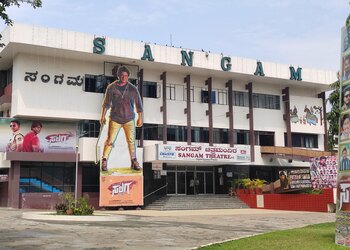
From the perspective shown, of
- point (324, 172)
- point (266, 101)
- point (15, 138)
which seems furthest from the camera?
point (266, 101)

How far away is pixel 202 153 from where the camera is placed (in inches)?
1334

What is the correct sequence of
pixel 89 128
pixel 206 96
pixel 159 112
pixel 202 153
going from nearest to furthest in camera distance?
pixel 89 128 → pixel 202 153 → pixel 159 112 → pixel 206 96

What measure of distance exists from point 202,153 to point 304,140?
12.8m

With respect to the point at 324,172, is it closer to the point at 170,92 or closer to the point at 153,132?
the point at 153,132

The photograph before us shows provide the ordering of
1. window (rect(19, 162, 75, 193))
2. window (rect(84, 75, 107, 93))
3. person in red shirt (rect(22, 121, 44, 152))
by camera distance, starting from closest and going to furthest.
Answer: window (rect(19, 162, 75, 193)) → person in red shirt (rect(22, 121, 44, 152)) → window (rect(84, 75, 107, 93))

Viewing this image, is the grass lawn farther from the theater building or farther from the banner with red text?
the banner with red text

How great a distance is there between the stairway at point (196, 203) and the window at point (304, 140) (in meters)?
8.82

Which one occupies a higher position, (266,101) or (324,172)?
(266,101)

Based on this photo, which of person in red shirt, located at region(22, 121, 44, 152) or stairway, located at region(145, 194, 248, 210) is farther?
stairway, located at region(145, 194, 248, 210)

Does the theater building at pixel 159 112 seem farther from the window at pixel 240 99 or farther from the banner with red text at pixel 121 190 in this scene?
the banner with red text at pixel 121 190

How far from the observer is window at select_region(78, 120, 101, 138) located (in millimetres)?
33375

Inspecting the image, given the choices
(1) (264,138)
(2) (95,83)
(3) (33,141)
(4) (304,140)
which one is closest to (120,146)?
(2) (95,83)

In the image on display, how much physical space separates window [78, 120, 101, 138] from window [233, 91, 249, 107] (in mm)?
11724

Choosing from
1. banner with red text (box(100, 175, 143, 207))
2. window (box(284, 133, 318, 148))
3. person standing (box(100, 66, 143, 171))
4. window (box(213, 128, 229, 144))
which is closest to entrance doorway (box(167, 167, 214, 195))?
window (box(213, 128, 229, 144))
